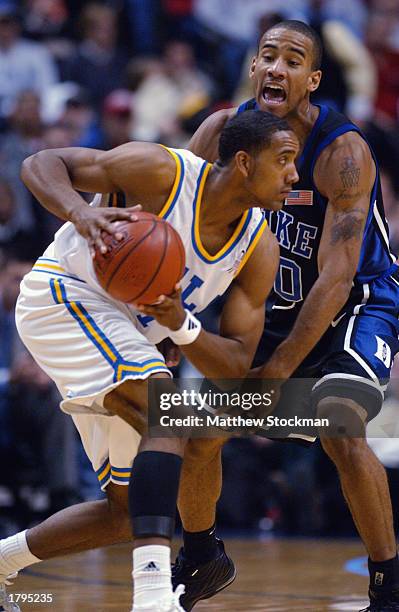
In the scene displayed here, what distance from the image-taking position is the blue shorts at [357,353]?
4570 mm

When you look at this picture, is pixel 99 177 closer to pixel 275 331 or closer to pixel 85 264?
pixel 85 264

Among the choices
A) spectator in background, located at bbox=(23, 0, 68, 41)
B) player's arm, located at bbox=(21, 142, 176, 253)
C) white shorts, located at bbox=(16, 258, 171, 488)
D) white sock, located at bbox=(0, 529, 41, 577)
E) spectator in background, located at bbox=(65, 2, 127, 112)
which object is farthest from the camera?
spectator in background, located at bbox=(23, 0, 68, 41)

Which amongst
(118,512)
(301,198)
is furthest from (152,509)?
(301,198)

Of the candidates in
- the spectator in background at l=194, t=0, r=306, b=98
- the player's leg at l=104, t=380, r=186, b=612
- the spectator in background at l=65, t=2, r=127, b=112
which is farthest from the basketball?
the spectator in background at l=194, t=0, r=306, b=98

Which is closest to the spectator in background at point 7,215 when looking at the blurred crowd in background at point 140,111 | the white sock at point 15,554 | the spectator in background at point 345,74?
the blurred crowd in background at point 140,111

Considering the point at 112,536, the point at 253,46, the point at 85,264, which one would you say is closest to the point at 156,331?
the point at 85,264

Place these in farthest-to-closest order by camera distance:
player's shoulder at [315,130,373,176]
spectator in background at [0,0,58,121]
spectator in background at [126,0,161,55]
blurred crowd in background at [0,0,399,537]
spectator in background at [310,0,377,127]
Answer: spectator in background at [126,0,161,55], spectator in background at [0,0,58,121], spectator in background at [310,0,377,127], blurred crowd in background at [0,0,399,537], player's shoulder at [315,130,373,176]

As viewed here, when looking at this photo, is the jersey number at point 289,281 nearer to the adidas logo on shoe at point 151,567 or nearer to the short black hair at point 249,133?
the short black hair at point 249,133

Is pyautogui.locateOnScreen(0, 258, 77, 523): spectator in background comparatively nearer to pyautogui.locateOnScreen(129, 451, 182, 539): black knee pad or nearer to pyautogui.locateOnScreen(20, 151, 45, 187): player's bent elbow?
pyautogui.locateOnScreen(20, 151, 45, 187): player's bent elbow

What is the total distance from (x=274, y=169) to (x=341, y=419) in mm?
1014

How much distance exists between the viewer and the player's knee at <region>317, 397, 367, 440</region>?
4.44 meters

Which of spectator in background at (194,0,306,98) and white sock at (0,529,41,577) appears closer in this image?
white sock at (0,529,41,577)

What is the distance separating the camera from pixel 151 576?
3615 millimetres

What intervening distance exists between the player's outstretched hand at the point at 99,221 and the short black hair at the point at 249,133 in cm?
50
